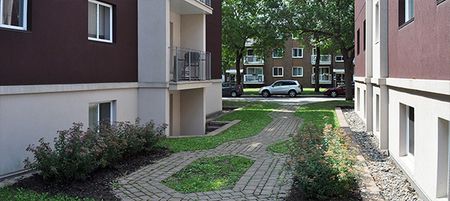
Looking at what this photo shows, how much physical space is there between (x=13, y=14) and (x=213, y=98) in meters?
16.9

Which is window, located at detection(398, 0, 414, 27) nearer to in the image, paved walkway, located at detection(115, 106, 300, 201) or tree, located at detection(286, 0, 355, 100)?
paved walkway, located at detection(115, 106, 300, 201)

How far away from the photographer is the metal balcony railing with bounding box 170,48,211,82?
55.4ft

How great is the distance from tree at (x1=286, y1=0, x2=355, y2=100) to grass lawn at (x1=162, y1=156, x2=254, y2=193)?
76.4ft

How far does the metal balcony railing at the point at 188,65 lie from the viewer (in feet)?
55.4

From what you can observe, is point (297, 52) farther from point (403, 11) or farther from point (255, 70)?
point (403, 11)

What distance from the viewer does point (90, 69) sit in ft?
41.9

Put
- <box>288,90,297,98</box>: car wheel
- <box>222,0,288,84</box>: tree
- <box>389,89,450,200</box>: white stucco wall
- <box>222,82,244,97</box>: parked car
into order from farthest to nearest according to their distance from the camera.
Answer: <box>288,90,297,98</box>: car wheel
<box>222,82,244,97</box>: parked car
<box>222,0,288,84</box>: tree
<box>389,89,450,200</box>: white stucco wall

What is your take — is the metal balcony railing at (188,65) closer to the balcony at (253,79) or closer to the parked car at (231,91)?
the parked car at (231,91)

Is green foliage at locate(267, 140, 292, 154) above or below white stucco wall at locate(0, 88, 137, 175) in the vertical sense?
below

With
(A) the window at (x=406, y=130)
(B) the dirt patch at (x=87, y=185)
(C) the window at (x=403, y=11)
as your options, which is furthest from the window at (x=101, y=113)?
(C) the window at (x=403, y=11)

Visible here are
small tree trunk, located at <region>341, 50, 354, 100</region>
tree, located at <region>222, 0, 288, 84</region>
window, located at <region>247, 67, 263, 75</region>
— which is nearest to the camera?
tree, located at <region>222, 0, 288, 84</region>

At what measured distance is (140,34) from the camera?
15.7 meters

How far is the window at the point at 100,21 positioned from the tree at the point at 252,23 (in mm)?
21442

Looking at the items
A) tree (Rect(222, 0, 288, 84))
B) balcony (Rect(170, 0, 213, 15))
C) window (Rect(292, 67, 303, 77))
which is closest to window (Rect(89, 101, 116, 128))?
balcony (Rect(170, 0, 213, 15))
